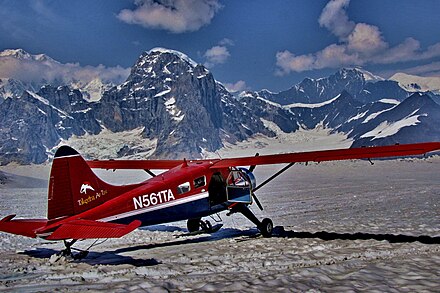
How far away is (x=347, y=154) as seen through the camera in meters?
11.6

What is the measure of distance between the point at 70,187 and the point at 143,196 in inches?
73.4

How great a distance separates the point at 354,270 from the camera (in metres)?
7.70

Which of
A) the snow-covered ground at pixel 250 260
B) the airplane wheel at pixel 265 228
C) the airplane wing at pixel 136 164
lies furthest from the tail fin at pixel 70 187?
the airplane wing at pixel 136 164

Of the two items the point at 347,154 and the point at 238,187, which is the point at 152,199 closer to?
the point at 238,187

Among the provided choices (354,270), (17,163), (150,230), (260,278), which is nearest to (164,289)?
(260,278)

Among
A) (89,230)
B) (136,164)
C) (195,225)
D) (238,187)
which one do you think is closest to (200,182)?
(238,187)

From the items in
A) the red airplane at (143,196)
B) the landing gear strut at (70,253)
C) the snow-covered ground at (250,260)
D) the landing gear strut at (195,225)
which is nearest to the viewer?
the snow-covered ground at (250,260)

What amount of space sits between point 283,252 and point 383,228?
5.14 m

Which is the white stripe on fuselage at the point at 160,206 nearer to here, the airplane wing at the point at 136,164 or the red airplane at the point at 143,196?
the red airplane at the point at 143,196

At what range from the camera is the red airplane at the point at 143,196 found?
9.00 m

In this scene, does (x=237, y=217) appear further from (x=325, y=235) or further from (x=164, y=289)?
(x=164, y=289)

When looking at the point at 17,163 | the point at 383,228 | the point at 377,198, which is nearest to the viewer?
the point at 383,228

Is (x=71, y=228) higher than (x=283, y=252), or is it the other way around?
(x=71, y=228)

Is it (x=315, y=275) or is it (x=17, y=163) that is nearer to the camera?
(x=315, y=275)
